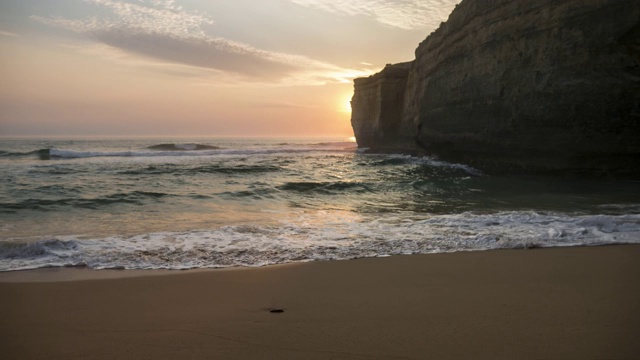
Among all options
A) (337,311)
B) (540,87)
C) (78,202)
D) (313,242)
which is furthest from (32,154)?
(337,311)

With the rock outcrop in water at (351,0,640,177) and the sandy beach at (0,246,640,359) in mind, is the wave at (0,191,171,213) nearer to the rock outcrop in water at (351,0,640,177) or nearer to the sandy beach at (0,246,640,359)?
the sandy beach at (0,246,640,359)

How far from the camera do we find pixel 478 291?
13.1 feet

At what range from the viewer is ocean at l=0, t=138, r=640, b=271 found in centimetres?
568

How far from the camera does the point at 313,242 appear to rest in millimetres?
6293

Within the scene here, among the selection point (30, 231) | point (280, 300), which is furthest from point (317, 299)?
point (30, 231)

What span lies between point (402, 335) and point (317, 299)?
101cm

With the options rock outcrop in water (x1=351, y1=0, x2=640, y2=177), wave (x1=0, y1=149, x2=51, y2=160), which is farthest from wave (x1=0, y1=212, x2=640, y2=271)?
wave (x1=0, y1=149, x2=51, y2=160)

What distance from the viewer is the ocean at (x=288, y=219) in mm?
5684

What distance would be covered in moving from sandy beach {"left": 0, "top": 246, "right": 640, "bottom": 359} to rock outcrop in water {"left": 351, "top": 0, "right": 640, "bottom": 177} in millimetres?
8377

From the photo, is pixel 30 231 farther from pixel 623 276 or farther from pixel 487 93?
pixel 487 93

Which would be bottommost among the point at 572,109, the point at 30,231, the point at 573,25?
the point at 30,231

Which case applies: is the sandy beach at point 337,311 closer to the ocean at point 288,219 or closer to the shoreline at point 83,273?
the shoreline at point 83,273

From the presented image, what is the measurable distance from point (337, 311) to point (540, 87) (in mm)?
12381

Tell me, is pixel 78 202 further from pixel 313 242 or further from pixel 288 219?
pixel 313 242
